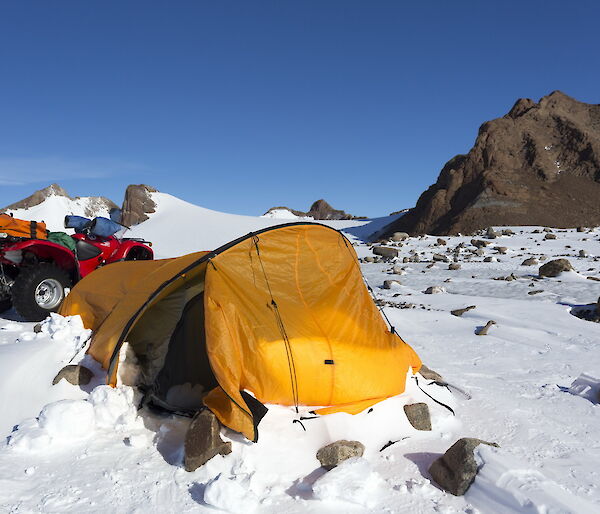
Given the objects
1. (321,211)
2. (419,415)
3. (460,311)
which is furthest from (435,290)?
(321,211)

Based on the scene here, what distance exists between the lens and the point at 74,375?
406cm

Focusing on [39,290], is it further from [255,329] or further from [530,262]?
[530,262]

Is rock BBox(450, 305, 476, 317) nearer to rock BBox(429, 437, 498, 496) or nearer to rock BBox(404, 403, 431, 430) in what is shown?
rock BBox(404, 403, 431, 430)

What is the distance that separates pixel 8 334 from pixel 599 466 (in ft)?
20.9

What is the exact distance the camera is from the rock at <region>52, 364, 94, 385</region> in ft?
13.3

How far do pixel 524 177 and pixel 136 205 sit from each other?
113 feet

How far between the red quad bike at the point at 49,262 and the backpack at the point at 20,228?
0.09 m

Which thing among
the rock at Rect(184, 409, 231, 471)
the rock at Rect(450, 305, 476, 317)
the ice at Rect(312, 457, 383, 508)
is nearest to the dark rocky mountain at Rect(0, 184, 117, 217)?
the rock at Rect(450, 305, 476, 317)

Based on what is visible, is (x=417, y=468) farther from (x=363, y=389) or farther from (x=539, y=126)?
(x=539, y=126)

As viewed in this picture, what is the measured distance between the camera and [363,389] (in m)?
3.67

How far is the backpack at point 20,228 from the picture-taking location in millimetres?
6125

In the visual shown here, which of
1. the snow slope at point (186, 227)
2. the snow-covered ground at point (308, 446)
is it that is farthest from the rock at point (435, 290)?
the snow slope at point (186, 227)

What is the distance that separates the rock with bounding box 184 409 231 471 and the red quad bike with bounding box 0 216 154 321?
13.6 feet

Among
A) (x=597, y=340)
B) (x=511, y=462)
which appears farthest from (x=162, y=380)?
(x=597, y=340)
